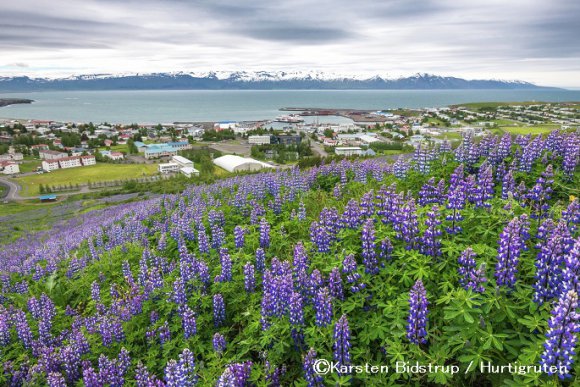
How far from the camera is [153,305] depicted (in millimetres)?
6707

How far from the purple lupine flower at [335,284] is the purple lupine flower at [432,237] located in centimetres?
124

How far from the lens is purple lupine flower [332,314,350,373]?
4129 millimetres

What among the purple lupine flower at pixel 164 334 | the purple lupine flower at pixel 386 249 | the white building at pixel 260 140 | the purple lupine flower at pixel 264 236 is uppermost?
the purple lupine flower at pixel 386 249

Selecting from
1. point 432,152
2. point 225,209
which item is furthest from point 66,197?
point 432,152

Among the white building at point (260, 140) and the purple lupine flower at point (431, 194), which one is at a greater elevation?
the purple lupine flower at point (431, 194)

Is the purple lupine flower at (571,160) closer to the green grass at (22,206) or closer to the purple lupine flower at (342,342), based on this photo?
the purple lupine flower at (342,342)

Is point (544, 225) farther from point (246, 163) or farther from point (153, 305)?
point (246, 163)

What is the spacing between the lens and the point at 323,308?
4.55 metres

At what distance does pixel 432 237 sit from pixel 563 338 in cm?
187

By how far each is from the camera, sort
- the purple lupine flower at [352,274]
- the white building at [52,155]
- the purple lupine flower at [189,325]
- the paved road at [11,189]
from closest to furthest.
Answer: the purple lupine flower at [352,274] < the purple lupine flower at [189,325] < the paved road at [11,189] < the white building at [52,155]

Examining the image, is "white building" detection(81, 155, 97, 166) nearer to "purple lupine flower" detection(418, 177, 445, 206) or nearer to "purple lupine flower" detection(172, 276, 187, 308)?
"purple lupine flower" detection(172, 276, 187, 308)

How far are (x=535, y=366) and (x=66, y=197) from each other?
72.3 metres

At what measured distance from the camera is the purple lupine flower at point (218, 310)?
230 inches

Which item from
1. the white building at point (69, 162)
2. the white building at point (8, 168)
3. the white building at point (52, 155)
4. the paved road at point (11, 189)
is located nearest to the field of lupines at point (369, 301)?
the paved road at point (11, 189)
